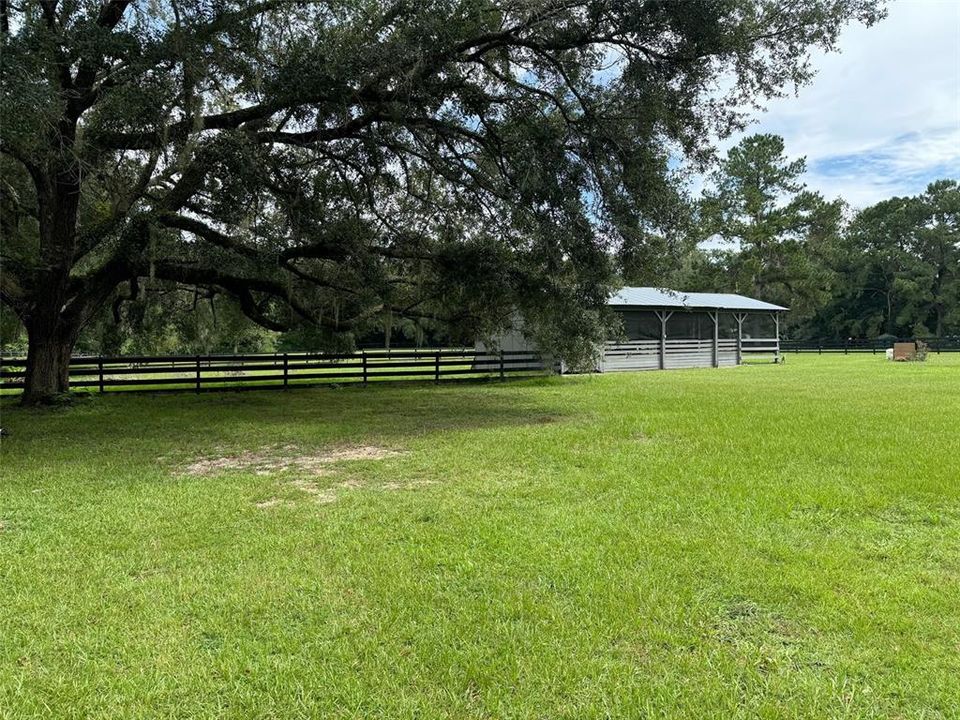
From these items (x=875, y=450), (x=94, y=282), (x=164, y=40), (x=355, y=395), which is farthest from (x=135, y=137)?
(x=875, y=450)

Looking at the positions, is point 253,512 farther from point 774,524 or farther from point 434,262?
point 434,262

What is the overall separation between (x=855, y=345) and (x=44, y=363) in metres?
44.9

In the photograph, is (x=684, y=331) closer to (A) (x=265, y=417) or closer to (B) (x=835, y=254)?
(A) (x=265, y=417)

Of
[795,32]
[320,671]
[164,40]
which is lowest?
[320,671]

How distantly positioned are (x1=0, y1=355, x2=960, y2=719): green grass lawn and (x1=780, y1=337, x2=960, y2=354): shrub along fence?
117 ft

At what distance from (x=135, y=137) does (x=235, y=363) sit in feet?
23.8

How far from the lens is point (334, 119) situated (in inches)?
370

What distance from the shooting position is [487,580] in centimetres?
318

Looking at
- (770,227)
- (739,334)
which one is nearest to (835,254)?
(770,227)

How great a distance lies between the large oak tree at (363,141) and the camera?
26.9 feet

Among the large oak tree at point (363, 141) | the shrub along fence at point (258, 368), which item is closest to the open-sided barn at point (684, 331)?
the shrub along fence at point (258, 368)

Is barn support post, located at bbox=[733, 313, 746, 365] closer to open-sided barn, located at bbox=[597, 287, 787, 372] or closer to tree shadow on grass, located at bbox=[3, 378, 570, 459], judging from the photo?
open-sided barn, located at bbox=[597, 287, 787, 372]

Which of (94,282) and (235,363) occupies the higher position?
(94,282)

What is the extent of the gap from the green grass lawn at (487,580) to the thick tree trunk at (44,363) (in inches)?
192
